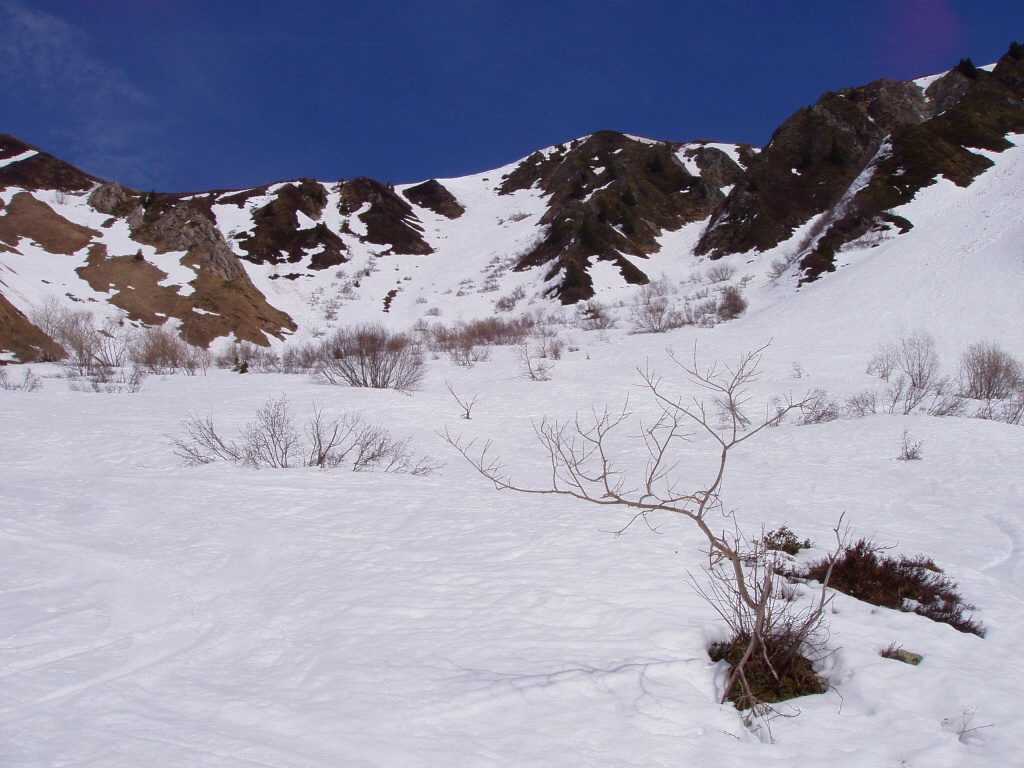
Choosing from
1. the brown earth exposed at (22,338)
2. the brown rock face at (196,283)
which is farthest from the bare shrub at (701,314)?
the brown earth exposed at (22,338)

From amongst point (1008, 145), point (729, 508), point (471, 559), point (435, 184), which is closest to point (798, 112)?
point (1008, 145)

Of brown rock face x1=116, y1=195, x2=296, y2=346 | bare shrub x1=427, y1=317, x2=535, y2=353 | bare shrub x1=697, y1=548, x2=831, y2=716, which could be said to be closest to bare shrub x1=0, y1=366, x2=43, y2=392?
brown rock face x1=116, y1=195, x2=296, y2=346

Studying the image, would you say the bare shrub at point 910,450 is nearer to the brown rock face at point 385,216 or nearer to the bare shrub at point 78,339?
the bare shrub at point 78,339

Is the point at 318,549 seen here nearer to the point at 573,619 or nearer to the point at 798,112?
the point at 573,619

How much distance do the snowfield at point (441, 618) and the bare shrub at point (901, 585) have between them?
0.73 feet

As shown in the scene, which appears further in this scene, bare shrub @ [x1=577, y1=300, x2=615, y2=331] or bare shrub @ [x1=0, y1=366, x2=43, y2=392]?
bare shrub @ [x1=577, y1=300, x2=615, y2=331]

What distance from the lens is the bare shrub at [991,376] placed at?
643 inches

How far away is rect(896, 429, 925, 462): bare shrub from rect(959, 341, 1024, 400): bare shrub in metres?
6.72

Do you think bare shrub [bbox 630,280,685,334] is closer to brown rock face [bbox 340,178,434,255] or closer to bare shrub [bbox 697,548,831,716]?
brown rock face [bbox 340,178,434,255]

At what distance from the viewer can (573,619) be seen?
13.5 feet

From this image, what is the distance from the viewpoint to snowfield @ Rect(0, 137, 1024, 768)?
2.58 m

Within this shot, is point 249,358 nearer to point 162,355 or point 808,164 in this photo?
point 162,355

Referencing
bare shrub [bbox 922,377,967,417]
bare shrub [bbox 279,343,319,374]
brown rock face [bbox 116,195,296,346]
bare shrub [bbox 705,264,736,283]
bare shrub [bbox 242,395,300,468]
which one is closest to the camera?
bare shrub [bbox 242,395,300,468]

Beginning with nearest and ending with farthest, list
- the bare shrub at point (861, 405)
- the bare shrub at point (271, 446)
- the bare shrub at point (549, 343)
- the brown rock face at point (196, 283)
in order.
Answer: the bare shrub at point (271, 446), the bare shrub at point (861, 405), the bare shrub at point (549, 343), the brown rock face at point (196, 283)
